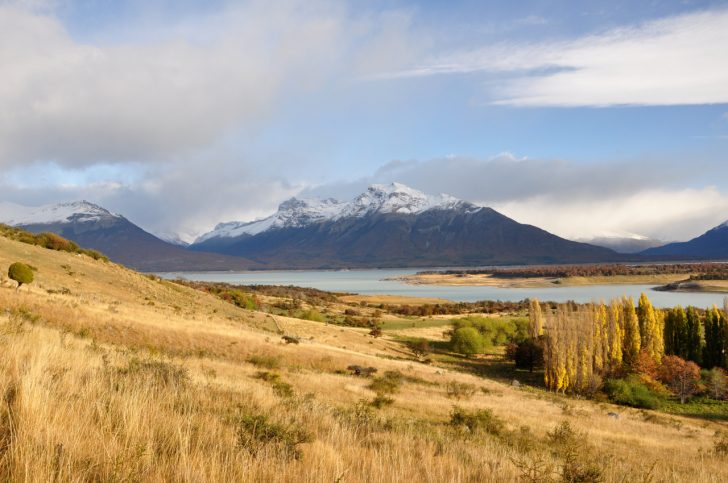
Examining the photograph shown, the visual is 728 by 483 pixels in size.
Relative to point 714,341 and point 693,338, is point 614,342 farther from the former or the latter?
point 714,341

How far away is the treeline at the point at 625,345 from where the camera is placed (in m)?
49.4

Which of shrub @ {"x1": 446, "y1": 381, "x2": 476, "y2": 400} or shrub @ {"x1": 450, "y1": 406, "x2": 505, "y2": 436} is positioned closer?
shrub @ {"x1": 450, "y1": 406, "x2": 505, "y2": 436}

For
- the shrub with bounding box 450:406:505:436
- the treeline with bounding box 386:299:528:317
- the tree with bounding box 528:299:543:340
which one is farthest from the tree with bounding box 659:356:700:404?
the shrub with bounding box 450:406:505:436

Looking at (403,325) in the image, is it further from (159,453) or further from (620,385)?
(159,453)

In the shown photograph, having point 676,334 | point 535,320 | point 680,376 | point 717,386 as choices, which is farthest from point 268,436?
point 676,334

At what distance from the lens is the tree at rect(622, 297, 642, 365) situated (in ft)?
190

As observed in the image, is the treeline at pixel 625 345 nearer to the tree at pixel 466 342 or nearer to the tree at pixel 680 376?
the tree at pixel 680 376

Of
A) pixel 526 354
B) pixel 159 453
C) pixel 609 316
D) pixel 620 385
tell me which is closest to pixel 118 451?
pixel 159 453

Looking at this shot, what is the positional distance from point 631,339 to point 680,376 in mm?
9350

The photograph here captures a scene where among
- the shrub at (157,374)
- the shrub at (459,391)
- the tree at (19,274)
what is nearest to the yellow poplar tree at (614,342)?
the shrub at (459,391)

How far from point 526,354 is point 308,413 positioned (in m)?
52.5

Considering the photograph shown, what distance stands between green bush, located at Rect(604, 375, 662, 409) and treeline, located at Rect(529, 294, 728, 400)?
2704mm

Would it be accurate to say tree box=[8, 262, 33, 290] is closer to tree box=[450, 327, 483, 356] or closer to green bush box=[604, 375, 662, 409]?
green bush box=[604, 375, 662, 409]

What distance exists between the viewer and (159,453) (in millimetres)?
4262
